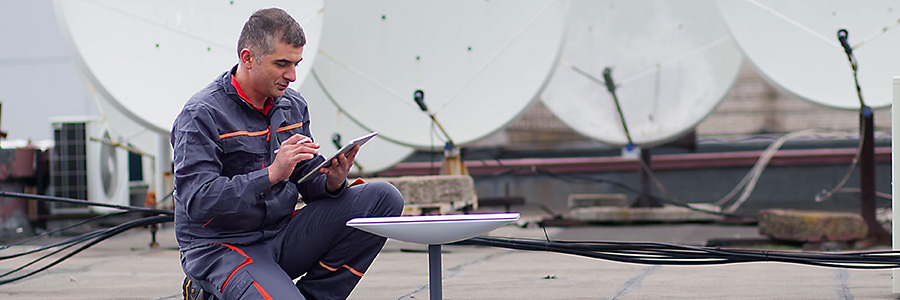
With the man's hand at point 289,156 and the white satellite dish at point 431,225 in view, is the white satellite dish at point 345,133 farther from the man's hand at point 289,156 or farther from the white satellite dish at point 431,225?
the white satellite dish at point 431,225

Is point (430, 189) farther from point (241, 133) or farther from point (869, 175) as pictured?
point (241, 133)

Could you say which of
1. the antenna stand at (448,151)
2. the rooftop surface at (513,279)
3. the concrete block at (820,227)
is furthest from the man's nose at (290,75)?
the concrete block at (820,227)

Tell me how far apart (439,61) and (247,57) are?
2.80 meters

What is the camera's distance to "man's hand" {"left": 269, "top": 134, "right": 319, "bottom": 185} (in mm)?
1709

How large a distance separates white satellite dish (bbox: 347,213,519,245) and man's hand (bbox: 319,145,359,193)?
26cm

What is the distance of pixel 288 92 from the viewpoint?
2090mm

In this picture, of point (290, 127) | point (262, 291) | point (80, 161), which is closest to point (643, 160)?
point (80, 161)

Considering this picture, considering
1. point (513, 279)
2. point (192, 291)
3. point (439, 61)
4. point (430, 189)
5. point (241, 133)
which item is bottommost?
point (513, 279)

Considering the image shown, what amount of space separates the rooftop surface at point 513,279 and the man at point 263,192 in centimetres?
67

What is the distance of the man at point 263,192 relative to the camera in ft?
5.78

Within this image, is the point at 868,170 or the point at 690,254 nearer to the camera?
the point at 690,254

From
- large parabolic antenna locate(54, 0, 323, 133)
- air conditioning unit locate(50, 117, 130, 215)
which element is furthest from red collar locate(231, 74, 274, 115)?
air conditioning unit locate(50, 117, 130, 215)

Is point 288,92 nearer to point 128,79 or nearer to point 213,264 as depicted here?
point 213,264

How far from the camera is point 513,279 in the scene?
10.0ft
